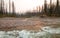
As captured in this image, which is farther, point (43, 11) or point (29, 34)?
point (43, 11)

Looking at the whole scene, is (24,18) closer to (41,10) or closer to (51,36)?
(41,10)

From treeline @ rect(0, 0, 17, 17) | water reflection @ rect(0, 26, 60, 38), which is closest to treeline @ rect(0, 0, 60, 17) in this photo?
treeline @ rect(0, 0, 17, 17)

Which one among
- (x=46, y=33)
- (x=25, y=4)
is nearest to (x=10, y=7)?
(x=25, y=4)

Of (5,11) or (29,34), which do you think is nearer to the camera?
(29,34)

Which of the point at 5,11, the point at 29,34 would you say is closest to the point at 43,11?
the point at 29,34

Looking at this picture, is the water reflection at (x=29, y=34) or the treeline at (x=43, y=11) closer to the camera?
the water reflection at (x=29, y=34)

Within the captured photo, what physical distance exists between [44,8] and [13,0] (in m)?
0.45

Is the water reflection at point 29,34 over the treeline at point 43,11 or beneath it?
beneath

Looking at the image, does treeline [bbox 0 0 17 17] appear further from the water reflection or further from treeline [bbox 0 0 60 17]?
the water reflection

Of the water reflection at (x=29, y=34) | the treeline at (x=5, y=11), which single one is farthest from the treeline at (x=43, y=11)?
the water reflection at (x=29, y=34)

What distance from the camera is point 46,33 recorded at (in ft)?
6.04

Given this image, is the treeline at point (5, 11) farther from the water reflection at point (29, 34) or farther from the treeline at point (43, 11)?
the water reflection at point (29, 34)

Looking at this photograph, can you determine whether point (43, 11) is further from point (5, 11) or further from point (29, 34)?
point (5, 11)

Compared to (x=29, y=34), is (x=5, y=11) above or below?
above
